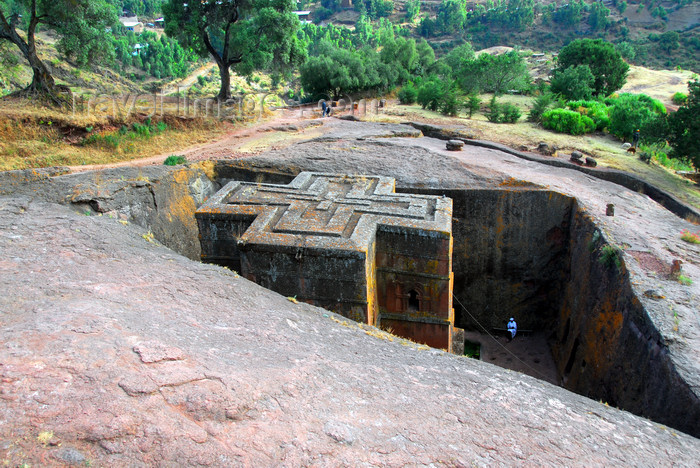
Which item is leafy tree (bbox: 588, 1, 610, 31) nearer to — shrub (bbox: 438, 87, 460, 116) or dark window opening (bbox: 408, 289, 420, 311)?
shrub (bbox: 438, 87, 460, 116)

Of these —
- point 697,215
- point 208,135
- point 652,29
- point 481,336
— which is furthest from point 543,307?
point 652,29

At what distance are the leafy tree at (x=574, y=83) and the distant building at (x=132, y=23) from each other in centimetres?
5971

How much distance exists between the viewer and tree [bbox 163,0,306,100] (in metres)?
17.9

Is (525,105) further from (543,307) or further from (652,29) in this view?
(652,29)

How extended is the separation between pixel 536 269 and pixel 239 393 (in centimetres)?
902

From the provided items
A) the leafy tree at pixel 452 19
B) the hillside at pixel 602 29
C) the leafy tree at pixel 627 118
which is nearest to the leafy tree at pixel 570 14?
the hillside at pixel 602 29

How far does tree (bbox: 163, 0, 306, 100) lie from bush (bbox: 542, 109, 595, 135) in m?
10.5

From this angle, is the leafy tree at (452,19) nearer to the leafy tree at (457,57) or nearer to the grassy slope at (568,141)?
the leafy tree at (457,57)

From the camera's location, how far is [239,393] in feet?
11.1

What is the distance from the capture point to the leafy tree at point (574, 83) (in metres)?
23.6

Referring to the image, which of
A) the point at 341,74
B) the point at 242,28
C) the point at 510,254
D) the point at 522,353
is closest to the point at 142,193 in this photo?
the point at 510,254

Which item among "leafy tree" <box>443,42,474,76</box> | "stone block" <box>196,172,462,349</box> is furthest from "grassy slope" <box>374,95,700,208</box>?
"leafy tree" <box>443,42,474,76</box>

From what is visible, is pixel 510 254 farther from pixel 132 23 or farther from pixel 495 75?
pixel 132 23

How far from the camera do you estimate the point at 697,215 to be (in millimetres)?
10305
